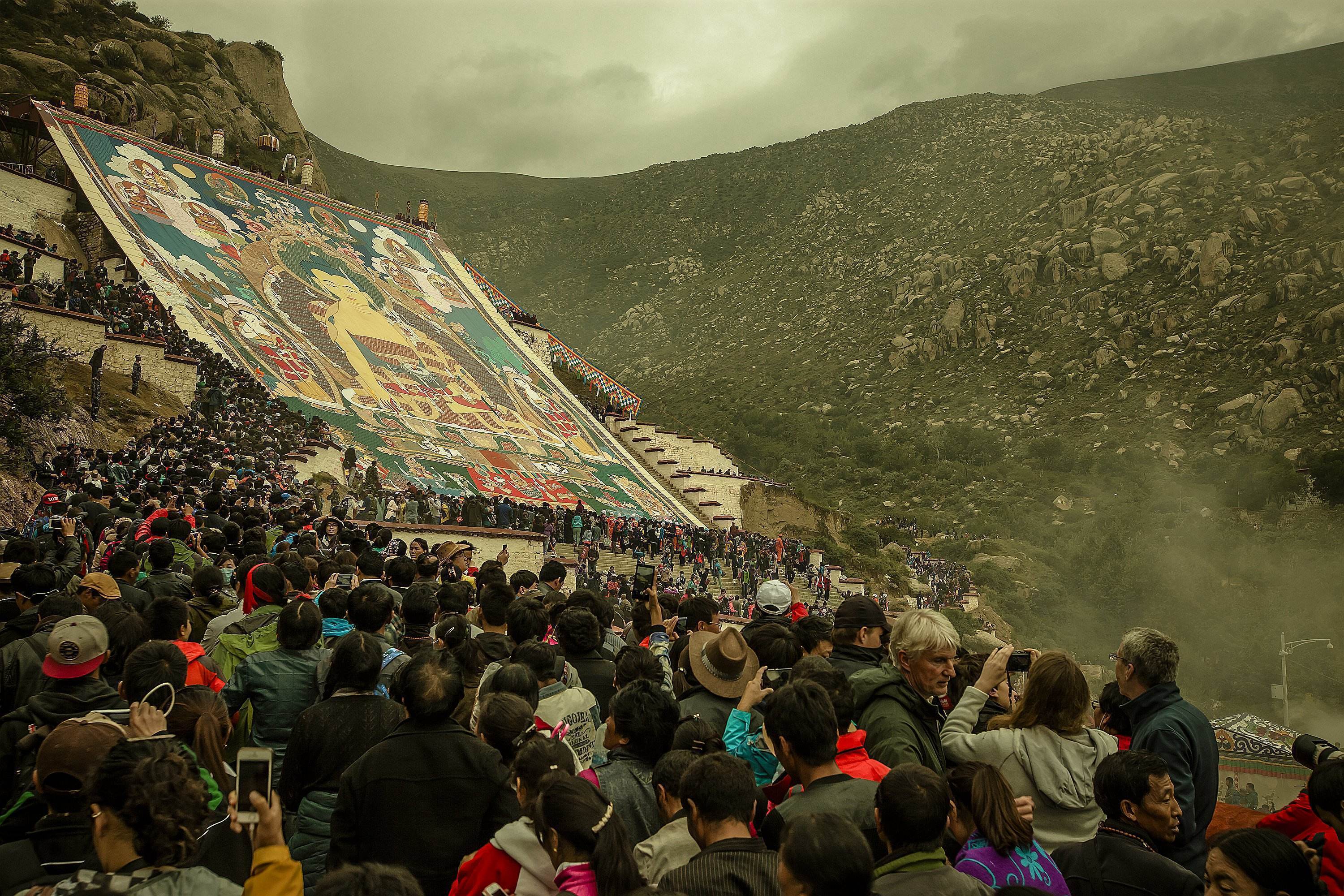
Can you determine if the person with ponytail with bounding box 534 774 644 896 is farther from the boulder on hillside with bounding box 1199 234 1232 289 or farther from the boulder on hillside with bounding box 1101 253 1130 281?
the boulder on hillside with bounding box 1101 253 1130 281

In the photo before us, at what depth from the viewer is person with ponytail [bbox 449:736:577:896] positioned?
255 centimetres

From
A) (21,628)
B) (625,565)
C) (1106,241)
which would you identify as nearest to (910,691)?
(21,628)

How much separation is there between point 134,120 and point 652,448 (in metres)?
21.1

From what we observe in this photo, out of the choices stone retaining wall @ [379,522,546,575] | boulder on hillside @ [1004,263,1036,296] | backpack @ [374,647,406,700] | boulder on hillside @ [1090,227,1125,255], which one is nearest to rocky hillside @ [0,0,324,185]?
stone retaining wall @ [379,522,546,575]

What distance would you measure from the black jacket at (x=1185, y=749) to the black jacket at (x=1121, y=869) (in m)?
0.48

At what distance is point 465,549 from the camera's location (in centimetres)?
855

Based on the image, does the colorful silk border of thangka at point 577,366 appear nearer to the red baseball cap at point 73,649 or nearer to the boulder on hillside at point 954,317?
the boulder on hillside at point 954,317

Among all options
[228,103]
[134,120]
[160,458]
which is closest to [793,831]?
[160,458]

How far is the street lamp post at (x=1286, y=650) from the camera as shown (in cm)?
2192

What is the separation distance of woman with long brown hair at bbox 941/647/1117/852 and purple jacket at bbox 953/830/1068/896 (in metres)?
0.44

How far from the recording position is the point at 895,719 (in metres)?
3.41

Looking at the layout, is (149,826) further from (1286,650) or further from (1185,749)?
(1286,650)

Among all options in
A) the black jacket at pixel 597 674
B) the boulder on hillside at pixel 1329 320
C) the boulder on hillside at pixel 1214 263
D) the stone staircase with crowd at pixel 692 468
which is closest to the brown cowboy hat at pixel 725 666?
the black jacket at pixel 597 674

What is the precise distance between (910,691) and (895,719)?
0.45 feet
